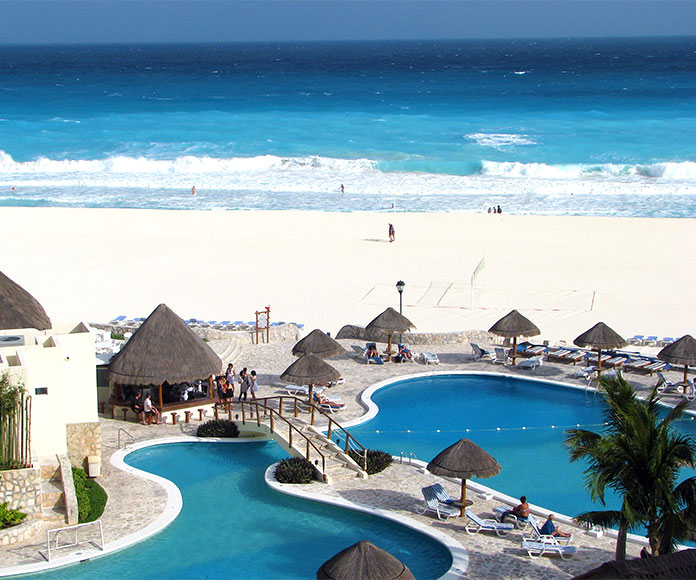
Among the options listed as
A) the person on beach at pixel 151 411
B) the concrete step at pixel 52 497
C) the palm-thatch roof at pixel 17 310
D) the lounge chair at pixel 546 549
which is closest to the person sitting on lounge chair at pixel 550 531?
the lounge chair at pixel 546 549

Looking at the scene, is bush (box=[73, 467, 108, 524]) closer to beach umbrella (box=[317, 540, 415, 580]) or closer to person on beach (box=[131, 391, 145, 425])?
person on beach (box=[131, 391, 145, 425])

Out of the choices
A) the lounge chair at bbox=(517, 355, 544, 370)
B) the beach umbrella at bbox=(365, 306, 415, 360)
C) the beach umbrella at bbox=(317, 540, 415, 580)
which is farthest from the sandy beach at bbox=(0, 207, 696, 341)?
the beach umbrella at bbox=(317, 540, 415, 580)

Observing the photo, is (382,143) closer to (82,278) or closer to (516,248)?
(516,248)

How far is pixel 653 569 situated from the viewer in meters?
8.30

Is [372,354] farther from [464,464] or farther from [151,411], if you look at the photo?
[464,464]

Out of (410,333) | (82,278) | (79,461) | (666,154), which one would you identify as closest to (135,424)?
(79,461)

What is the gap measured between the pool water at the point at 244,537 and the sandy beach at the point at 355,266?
35.2 ft

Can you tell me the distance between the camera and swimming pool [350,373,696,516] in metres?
16.2

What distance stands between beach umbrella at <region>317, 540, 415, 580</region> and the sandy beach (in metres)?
15.2

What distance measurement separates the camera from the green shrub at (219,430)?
17828 millimetres

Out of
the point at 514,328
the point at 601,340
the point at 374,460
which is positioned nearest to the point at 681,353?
the point at 601,340

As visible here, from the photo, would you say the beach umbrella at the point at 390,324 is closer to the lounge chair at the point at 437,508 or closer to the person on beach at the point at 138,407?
the person on beach at the point at 138,407

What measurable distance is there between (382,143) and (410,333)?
1843 inches

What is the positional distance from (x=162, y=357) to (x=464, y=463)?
6.87 metres
